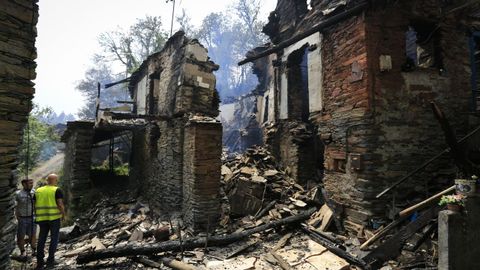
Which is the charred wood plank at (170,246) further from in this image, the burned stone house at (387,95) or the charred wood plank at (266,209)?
the burned stone house at (387,95)

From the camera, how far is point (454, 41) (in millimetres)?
6699

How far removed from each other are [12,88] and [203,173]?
422 cm

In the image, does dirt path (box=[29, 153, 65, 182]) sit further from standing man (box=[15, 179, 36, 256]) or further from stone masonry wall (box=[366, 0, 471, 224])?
stone masonry wall (box=[366, 0, 471, 224])

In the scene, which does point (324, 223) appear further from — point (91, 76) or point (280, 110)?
point (91, 76)

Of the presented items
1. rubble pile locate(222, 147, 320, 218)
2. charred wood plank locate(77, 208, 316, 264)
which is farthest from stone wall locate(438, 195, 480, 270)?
rubble pile locate(222, 147, 320, 218)

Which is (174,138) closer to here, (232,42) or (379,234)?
(379,234)

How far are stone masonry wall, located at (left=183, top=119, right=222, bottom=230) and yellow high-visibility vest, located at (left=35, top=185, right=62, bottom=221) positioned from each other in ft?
9.45

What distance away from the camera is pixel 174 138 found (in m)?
7.98

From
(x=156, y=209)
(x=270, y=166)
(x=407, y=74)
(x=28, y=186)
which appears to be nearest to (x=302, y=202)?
(x=270, y=166)

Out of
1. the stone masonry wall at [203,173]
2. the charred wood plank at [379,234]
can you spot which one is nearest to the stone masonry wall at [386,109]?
the charred wood plank at [379,234]

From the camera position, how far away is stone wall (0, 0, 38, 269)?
304 cm

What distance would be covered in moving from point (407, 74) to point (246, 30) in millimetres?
30876

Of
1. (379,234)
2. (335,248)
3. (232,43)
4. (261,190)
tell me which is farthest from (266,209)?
(232,43)

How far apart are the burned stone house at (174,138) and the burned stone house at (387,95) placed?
3.18 metres
